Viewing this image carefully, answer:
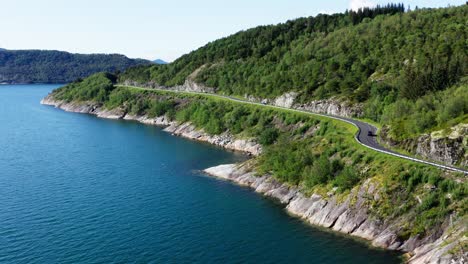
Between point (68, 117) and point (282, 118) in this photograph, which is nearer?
point (282, 118)

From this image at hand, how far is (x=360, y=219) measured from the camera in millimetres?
61250

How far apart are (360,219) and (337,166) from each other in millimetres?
14535

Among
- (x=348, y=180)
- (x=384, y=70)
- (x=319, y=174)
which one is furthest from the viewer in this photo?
(x=384, y=70)

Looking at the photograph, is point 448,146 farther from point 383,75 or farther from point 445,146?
point 383,75

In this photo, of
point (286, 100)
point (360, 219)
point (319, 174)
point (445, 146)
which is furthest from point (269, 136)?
point (445, 146)

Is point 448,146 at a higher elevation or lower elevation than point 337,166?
Result: higher

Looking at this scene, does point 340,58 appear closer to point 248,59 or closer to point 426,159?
point 248,59

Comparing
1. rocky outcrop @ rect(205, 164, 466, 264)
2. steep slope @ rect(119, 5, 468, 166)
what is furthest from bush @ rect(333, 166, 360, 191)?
steep slope @ rect(119, 5, 468, 166)

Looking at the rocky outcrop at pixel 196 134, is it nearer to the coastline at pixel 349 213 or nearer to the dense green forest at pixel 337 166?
the dense green forest at pixel 337 166

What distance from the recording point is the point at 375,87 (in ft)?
362

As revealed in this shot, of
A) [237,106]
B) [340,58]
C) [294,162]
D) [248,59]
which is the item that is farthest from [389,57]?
[248,59]

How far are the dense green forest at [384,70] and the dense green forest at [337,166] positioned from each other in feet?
32.9

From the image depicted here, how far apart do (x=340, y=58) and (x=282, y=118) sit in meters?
35.8

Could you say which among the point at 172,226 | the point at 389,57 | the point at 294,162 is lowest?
the point at 172,226
